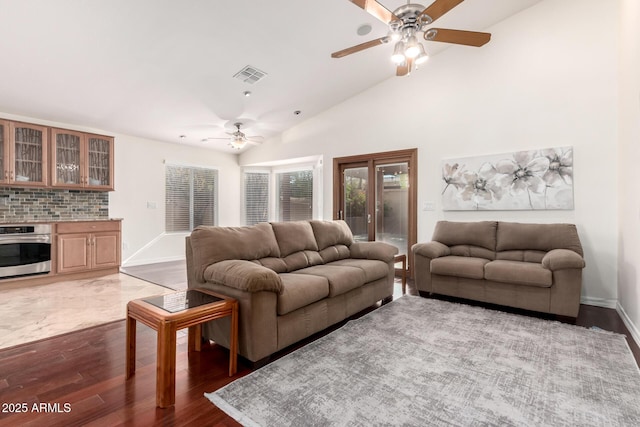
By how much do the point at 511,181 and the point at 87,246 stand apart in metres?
6.20

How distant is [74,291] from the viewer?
161 inches

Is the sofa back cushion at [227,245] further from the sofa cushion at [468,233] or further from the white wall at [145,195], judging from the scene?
the white wall at [145,195]

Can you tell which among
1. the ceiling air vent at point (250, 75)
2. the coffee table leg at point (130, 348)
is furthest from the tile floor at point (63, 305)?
the ceiling air vent at point (250, 75)

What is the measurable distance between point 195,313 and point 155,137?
5.38 metres

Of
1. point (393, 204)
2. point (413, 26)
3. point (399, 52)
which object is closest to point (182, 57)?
point (399, 52)

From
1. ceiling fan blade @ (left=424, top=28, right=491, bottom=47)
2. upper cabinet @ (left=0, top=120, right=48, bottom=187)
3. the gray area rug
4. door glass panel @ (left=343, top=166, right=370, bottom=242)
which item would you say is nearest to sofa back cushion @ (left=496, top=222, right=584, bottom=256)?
the gray area rug

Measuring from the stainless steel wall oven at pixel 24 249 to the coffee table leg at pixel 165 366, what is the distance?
4.09 metres

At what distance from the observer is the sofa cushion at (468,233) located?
3.91 metres

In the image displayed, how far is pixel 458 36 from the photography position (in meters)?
2.73

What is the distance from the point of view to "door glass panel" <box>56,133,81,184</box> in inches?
188

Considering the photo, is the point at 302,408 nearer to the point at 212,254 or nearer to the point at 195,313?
the point at 195,313

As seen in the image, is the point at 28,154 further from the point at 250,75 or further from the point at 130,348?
the point at 130,348

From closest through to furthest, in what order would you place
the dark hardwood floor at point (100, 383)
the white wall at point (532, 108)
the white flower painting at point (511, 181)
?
the dark hardwood floor at point (100, 383) → the white wall at point (532, 108) → the white flower painting at point (511, 181)

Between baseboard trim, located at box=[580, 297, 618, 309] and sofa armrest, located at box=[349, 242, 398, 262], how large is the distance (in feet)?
7.51
